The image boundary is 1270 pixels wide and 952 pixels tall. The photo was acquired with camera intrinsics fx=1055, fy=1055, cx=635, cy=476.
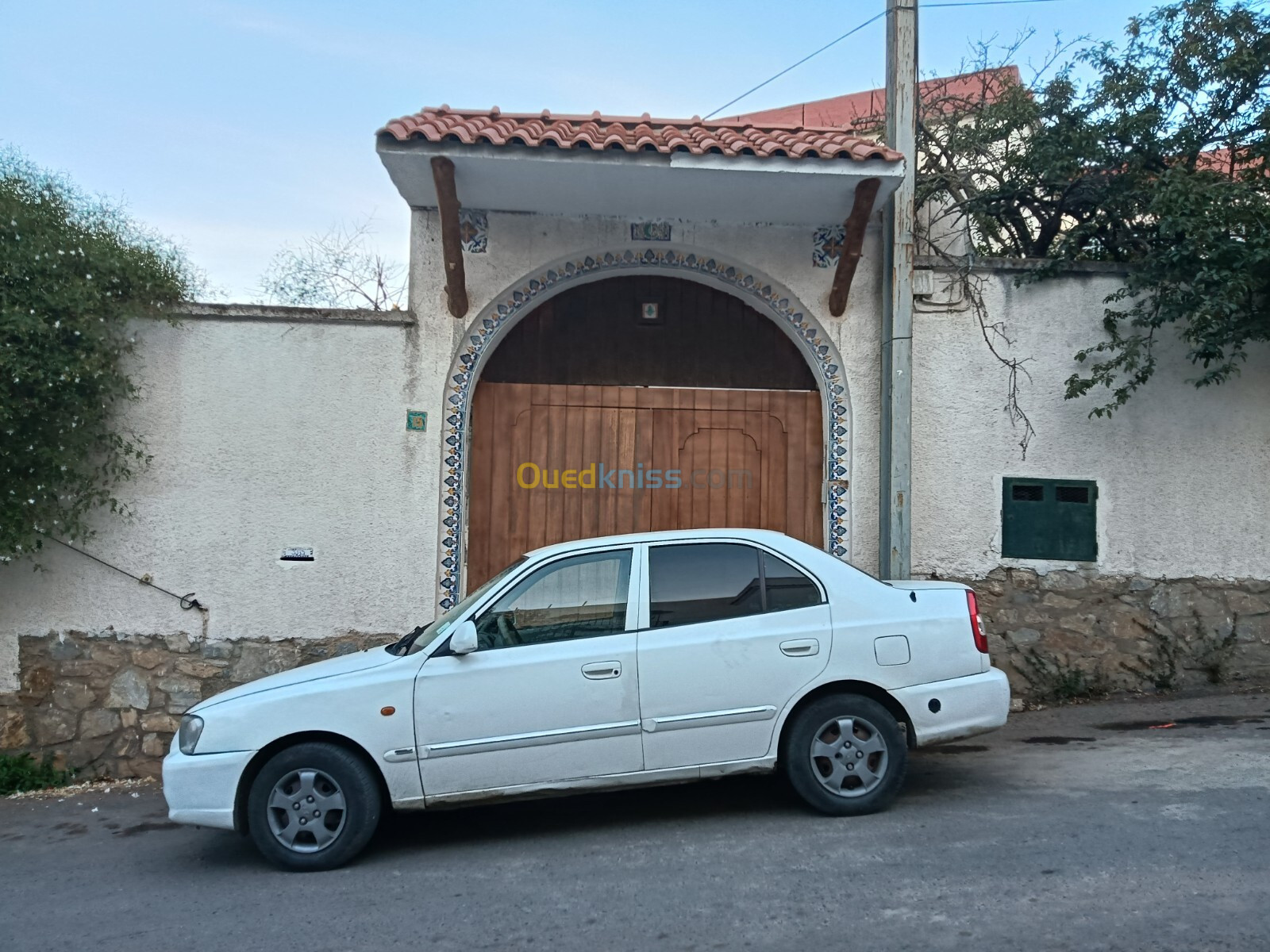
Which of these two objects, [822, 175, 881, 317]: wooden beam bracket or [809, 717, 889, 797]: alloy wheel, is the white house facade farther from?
[809, 717, 889, 797]: alloy wheel

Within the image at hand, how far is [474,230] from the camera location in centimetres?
852

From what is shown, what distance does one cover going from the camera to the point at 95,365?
7676 millimetres

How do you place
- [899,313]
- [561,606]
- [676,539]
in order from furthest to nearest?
[899,313], [676,539], [561,606]

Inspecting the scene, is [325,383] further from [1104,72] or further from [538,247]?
[1104,72]

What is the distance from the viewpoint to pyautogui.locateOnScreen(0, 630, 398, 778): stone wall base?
7.91m

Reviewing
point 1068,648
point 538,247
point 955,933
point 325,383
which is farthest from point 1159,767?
point 325,383

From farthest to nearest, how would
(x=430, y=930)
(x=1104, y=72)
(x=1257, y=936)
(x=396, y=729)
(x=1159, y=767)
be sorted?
(x=1104, y=72) → (x=1159, y=767) → (x=396, y=729) → (x=430, y=930) → (x=1257, y=936)

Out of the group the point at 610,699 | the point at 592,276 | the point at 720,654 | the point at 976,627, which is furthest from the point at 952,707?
the point at 592,276

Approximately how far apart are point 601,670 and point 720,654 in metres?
0.62

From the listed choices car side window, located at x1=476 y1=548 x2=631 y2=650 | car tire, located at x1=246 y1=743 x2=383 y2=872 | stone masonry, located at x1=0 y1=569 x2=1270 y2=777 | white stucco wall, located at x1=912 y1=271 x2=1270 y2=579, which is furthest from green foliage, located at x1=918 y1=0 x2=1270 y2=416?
car tire, located at x1=246 y1=743 x2=383 y2=872

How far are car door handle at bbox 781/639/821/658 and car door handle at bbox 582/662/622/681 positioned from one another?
34.3 inches

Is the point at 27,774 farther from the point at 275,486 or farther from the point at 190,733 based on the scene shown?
the point at 190,733

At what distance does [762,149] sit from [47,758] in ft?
22.7

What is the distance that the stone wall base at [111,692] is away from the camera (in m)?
7.91
